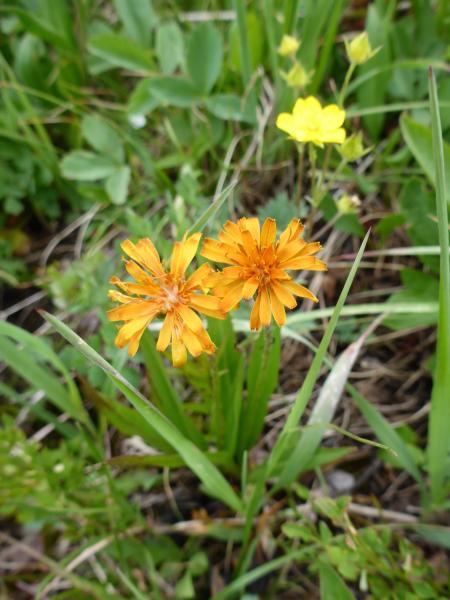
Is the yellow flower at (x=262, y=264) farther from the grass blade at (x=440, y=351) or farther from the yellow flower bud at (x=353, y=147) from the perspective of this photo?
the yellow flower bud at (x=353, y=147)

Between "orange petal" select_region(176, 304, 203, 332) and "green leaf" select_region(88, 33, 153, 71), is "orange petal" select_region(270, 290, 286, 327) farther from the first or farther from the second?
"green leaf" select_region(88, 33, 153, 71)

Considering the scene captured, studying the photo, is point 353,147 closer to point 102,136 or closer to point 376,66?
point 376,66

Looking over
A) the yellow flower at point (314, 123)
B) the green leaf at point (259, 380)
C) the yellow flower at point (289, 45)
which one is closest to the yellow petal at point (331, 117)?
the yellow flower at point (314, 123)

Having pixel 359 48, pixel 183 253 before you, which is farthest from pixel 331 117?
pixel 183 253

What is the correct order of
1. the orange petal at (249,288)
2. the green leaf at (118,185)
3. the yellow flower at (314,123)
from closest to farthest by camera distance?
1. the orange petal at (249,288)
2. the yellow flower at (314,123)
3. the green leaf at (118,185)

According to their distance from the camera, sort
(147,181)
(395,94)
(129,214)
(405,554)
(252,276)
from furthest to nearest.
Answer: (147,181), (395,94), (129,214), (405,554), (252,276)

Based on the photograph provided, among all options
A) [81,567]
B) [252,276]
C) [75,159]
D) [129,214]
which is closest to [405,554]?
[252,276]

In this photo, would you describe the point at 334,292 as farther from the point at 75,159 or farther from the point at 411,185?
the point at 75,159
